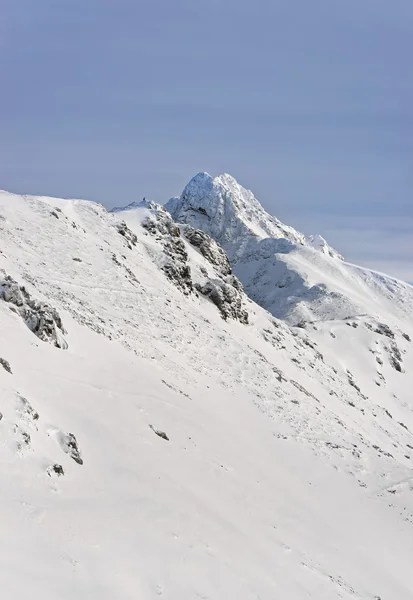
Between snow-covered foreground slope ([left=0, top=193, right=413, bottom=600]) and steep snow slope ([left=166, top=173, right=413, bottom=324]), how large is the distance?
185ft

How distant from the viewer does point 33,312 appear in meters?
23.5

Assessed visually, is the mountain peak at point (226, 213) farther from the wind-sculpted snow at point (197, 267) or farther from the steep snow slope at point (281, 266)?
the wind-sculpted snow at point (197, 267)

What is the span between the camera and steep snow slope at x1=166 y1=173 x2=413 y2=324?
106m

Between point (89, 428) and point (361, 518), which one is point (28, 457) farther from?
point (361, 518)

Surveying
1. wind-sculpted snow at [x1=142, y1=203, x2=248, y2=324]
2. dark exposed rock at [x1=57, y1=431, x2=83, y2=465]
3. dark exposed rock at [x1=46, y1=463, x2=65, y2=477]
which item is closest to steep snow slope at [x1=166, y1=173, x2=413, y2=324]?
wind-sculpted snow at [x1=142, y1=203, x2=248, y2=324]

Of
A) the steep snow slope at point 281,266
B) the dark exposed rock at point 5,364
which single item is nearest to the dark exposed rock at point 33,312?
the dark exposed rock at point 5,364

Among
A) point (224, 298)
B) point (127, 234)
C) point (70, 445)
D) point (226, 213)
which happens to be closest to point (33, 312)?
point (70, 445)

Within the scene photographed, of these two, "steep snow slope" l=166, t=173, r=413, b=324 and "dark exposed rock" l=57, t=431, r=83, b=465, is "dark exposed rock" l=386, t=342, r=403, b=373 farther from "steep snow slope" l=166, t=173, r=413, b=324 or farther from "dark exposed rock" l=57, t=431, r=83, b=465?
"dark exposed rock" l=57, t=431, r=83, b=465

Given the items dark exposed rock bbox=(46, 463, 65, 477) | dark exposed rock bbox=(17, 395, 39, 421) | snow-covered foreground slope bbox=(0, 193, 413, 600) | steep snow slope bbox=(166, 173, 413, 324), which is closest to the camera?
snow-covered foreground slope bbox=(0, 193, 413, 600)

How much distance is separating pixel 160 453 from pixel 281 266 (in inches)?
4403

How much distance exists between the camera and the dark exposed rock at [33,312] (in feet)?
75.6

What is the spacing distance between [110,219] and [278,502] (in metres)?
41.8

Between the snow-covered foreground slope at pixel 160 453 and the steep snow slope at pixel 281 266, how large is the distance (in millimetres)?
56358

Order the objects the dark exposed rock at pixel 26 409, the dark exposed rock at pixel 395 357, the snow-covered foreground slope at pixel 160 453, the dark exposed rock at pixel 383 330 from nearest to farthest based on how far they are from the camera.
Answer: the snow-covered foreground slope at pixel 160 453 → the dark exposed rock at pixel 26 409 → the dark exposed rock at pixel 395 357 → the dark exposed rock at pixel 383 330
